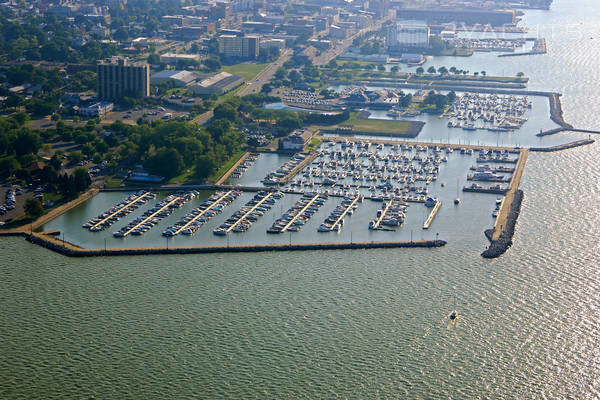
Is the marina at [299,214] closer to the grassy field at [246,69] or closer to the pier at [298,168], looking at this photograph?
the pier at [298,168]

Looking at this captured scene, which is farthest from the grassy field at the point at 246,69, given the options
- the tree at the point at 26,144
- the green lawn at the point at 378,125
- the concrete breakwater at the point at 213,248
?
the concrete breakwater at the point at 213,248

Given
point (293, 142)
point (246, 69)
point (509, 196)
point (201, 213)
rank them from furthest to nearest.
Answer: point (246, 69), point (293, 142), point (509, 196), point (201, 213)

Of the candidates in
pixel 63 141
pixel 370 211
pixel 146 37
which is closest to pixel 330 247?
pixel 370 211

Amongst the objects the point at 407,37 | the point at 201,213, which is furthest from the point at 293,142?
the point at 407,37

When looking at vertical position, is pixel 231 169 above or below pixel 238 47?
below

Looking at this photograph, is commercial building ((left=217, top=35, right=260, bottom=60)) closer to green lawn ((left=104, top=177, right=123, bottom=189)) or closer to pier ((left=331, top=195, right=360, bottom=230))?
green lawn ((left=104, top=177, right=123, bottom=189))

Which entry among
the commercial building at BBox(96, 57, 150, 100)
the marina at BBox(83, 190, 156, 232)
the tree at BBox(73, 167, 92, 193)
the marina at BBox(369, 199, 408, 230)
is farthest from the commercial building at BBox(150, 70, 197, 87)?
the marina at BBox(369, 199, 408, 230)

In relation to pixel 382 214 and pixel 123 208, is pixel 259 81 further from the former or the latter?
pixel 382 214
